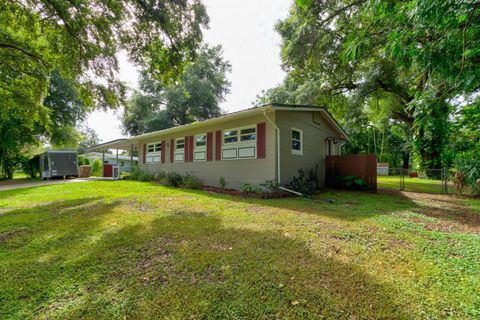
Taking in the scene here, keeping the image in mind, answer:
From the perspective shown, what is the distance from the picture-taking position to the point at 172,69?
6836 mm

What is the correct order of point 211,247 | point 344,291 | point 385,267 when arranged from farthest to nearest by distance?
1. point 211,247
2. point 385,267
3. point 344,291

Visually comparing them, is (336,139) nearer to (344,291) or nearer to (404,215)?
(404,215)

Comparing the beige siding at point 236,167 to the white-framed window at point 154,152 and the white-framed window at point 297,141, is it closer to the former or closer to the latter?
the white-framed window at point 297,141

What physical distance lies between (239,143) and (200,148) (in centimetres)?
259

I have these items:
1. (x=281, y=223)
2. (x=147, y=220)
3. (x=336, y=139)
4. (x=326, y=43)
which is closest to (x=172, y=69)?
(x=147, y=220)

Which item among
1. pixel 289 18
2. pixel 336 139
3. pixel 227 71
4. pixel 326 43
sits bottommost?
pixel 336 139

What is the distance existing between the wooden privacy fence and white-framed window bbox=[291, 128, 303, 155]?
238cm

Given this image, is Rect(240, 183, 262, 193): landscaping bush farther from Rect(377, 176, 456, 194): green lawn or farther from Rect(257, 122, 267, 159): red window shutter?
Rect(377, 176, 456, 194): green lawn

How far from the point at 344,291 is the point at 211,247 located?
1.65 m

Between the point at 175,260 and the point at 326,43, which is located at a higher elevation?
the point at 326,43

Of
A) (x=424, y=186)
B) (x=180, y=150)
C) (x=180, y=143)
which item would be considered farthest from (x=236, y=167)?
(x=424, y=186)

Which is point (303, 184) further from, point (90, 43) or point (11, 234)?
point (90, 43)

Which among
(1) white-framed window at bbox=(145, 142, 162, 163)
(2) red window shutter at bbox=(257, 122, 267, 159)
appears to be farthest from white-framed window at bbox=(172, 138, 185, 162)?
(2) red window shutter at bbox=(257, 122, 267, 159)

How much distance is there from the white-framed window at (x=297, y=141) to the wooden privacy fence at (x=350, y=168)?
238cm
